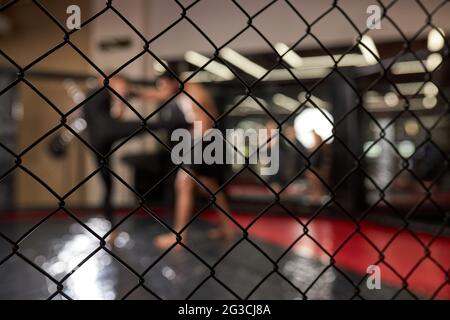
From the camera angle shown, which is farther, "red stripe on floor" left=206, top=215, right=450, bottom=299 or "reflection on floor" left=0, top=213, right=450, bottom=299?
"red stripe on floor" left=206, top=215, right=450, bottom=299

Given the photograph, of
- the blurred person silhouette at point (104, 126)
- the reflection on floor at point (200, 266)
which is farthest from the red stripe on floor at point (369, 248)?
the blurred person silhouette at point (104, 126)

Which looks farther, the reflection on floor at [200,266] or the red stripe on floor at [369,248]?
the red stripe on floor at [369,248]

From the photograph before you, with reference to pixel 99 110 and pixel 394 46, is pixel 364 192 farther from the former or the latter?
pixel 99 110

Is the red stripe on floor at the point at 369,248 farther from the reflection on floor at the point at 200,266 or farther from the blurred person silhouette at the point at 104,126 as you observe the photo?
the blurred person silhouette at the point at 104,126

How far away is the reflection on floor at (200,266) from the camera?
1.72 meters

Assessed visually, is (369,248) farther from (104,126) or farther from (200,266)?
(104,126)

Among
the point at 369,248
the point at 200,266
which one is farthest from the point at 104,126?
the point at 369,248

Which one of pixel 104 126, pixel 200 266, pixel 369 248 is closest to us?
pixel 200 266

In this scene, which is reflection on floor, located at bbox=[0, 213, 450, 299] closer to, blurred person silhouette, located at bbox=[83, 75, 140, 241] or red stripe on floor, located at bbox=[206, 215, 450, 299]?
red stripe on floor, located at bbox=[206, 215, 450, 299]

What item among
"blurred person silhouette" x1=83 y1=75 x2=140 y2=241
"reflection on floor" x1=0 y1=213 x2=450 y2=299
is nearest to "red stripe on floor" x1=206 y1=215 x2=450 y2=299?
"reflection on floor" x1=0 y1=213 x2=450 y2=299

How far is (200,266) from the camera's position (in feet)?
7.23

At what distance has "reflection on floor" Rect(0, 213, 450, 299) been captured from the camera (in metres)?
1.72
